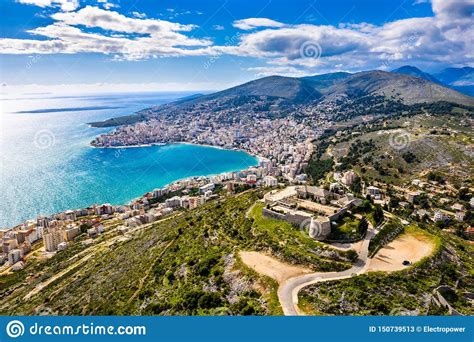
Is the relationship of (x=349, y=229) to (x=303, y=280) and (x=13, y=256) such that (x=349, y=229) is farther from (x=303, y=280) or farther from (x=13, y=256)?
(x=13, y=256)

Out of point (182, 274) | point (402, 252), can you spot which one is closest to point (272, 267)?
point (182, 274)

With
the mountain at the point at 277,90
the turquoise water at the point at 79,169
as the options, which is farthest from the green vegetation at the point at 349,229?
the mountain at the point at 277,90

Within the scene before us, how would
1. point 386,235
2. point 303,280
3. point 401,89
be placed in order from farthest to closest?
point 401,89 → point 386,235 → point 303,280

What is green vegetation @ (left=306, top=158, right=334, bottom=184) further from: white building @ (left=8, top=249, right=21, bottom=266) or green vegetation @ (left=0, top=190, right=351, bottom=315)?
white building @ (left=8, top=249, right=21, bottom=266)

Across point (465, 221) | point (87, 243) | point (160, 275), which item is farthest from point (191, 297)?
point (465, 221)

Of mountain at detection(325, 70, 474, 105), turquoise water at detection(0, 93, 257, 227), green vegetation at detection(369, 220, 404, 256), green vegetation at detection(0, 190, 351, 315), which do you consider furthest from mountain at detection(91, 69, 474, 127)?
green vegetation at detection(0, 190, 351, 315)

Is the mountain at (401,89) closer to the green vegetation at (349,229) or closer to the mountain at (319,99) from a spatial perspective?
the mountain at (319,99)

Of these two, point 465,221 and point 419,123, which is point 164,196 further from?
point 419,123
